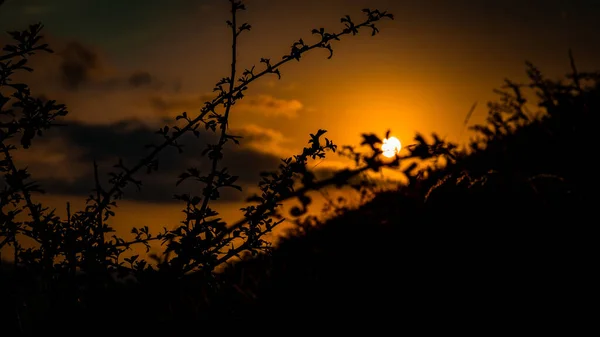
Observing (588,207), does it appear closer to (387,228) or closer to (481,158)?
(481,158)

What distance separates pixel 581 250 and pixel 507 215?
2.60 feet

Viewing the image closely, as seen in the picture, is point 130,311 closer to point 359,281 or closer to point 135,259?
point 135,259

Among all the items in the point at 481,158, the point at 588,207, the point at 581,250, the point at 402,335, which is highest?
the point at 481,158

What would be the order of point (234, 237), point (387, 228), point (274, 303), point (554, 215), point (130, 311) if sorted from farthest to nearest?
1. point (387, 228)
2. point (554, 215)
3. point (274, 303)
4. point (234, 237)
5. point (130, 311)

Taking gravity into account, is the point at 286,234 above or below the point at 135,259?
above

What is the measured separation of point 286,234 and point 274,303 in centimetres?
454

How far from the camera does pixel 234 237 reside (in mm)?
3895

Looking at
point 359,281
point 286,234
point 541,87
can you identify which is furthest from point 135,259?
point 286,234

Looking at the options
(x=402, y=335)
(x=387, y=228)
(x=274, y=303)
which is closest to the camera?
(x=402, y=335)

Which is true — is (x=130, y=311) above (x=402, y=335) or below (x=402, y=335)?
above

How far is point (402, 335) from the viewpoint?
11.9ft

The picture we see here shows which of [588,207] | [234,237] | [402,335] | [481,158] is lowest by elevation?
[402,335]

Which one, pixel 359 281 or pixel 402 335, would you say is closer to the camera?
pixel 402 335

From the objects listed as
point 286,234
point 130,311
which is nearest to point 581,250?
point 130,311
